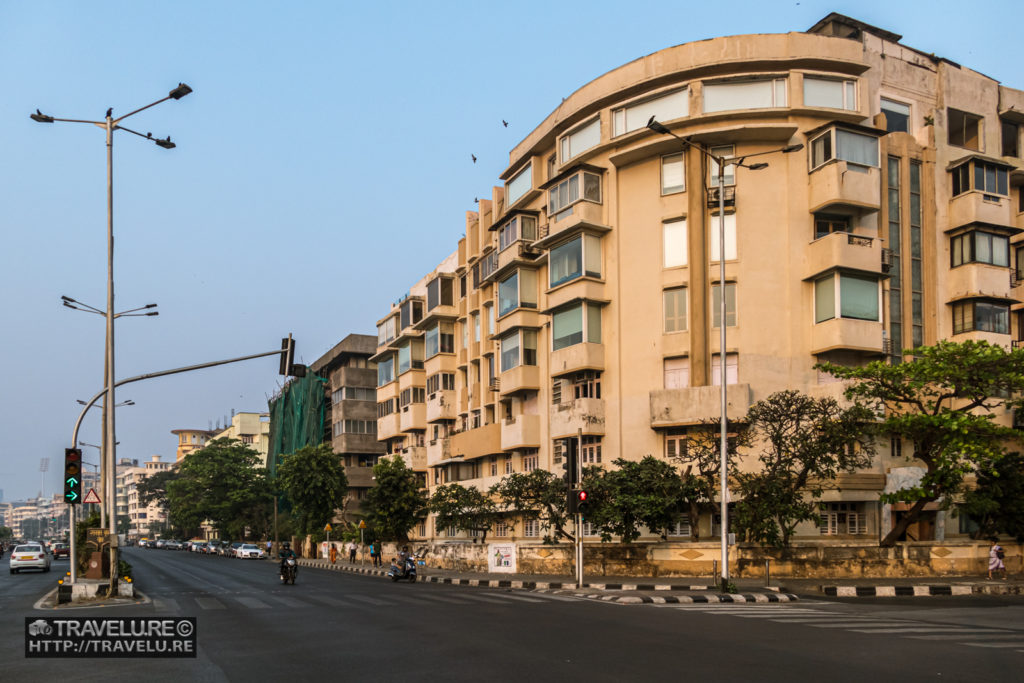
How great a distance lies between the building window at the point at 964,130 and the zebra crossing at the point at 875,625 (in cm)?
2761

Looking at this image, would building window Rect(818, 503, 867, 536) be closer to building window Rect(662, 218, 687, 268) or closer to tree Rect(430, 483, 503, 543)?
building window Rect(662, 218, 687, 268)

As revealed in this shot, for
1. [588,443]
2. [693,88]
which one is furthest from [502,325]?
[693,88]

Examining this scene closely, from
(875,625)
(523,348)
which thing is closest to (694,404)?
(523,348)

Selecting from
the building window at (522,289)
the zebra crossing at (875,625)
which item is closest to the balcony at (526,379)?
the building window at (522,289)

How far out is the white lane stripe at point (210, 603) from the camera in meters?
21.7

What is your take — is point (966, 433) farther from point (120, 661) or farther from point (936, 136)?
point (120, 661)

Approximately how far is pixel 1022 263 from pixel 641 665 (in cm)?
3818

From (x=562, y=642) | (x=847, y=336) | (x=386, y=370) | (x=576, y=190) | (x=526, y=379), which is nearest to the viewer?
(x=562, y=642)

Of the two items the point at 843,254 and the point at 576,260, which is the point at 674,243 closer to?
the point at 576,260

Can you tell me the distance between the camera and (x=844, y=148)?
1356 inches

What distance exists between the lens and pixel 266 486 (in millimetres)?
86250

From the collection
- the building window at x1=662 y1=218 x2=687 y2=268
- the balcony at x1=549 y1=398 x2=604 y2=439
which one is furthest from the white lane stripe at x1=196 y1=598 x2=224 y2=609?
the building window at x1=662 y1=218 x2=687 y2=268

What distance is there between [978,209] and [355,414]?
2061 inches

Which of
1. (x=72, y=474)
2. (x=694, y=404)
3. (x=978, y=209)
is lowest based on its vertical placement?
(x=72, y=474)
